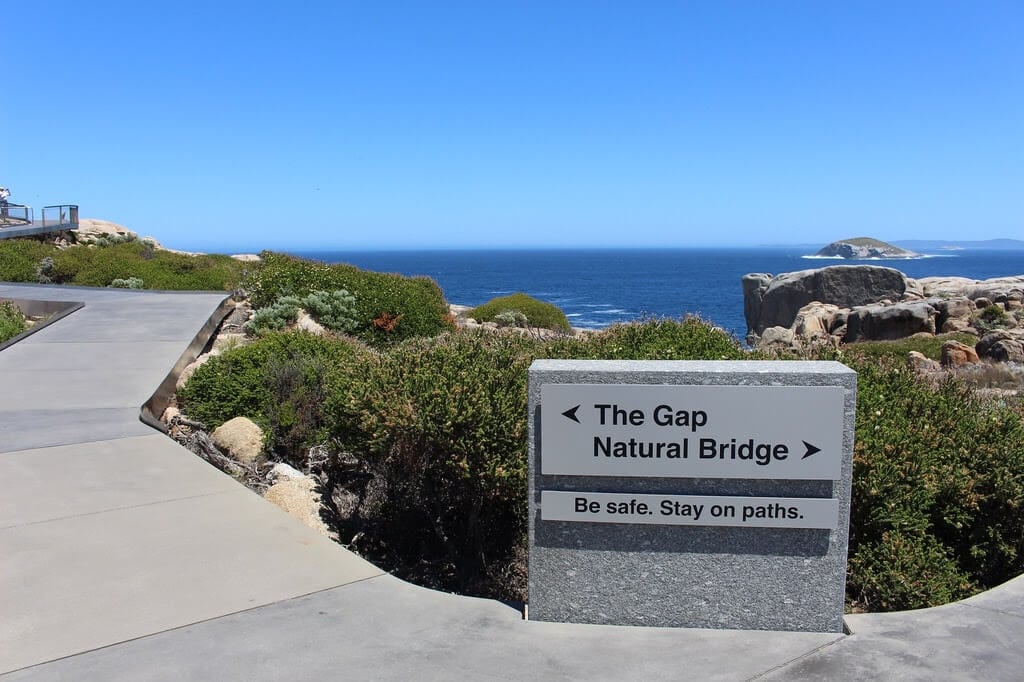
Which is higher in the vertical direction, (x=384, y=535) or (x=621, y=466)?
(x=621, y=466)

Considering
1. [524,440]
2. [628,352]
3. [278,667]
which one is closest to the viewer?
[278,667]

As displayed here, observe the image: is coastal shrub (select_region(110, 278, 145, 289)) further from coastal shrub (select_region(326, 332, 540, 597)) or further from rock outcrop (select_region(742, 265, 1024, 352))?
coastal shrub (select_region(326, 332, 540, 597))

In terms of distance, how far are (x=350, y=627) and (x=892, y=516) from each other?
11.1ft

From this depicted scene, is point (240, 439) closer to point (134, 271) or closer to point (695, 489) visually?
point (695, 489)

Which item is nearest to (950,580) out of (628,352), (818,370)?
(818,370)

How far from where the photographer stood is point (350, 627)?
13.5ft

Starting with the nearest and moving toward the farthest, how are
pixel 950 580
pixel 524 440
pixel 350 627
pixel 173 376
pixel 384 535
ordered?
pixel 350 627, pixel 950 580, pixel 524 440, pixel 384 535, pixel 173 376

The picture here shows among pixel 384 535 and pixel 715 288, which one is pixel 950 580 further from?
pixel 715 288

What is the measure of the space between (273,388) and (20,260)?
17508 mm

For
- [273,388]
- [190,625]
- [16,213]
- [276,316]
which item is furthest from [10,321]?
[16,213]

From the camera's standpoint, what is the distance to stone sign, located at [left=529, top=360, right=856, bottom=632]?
4176 mm

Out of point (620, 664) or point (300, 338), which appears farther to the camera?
point (300, 338)

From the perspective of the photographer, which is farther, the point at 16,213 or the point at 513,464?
the point at 16,213

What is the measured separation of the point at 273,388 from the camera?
379 inches
